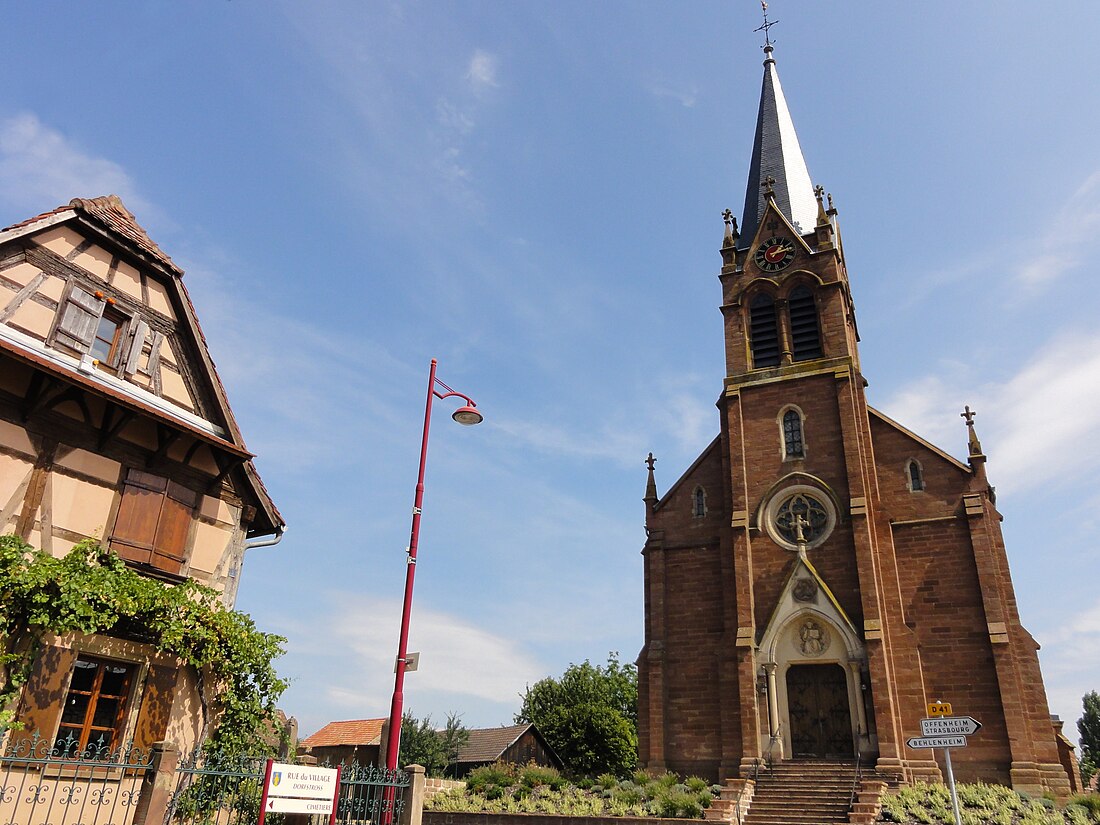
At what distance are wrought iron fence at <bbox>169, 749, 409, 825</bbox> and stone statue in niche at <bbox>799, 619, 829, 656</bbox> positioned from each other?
16.0 metres

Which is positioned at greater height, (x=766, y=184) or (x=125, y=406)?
(x=766, y=184)

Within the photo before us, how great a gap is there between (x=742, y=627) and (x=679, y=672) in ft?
9.15

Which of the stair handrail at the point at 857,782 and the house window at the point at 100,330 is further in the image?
the stair handrail at the point at 857,782

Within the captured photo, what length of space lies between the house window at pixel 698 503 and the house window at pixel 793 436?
3.23 m

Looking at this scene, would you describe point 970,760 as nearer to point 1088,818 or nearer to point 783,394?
point 1088,818

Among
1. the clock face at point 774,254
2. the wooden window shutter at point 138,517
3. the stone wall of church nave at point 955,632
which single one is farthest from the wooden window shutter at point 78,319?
the clock face at point 774,254

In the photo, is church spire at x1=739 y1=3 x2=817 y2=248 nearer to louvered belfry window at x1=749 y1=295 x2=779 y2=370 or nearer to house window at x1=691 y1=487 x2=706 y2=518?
louvered belfry window at x1=749 y1=295 x2=779 y2=370

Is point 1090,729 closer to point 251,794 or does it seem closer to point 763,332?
point 763,332

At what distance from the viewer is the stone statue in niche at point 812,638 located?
24703 mm

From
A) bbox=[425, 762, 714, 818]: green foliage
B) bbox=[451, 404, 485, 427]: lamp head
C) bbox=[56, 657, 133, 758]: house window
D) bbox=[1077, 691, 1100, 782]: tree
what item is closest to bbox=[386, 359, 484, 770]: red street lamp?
bbox=[451, 404, 485, 427]: lamp head

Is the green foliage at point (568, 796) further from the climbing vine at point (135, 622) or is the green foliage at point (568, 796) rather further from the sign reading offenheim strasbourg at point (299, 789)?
the sign reading offenheim strasbourg at point (299, 789)

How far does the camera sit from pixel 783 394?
28703 mm

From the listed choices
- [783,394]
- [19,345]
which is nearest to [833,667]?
[783,394]

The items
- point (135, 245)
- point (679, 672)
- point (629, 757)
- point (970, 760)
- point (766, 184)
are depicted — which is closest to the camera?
point (135, 245)
